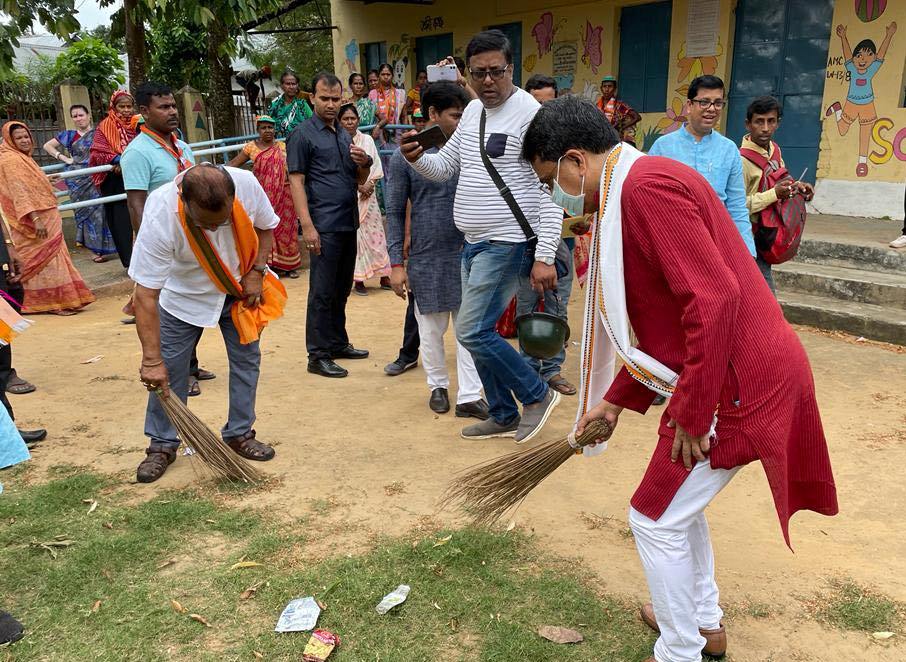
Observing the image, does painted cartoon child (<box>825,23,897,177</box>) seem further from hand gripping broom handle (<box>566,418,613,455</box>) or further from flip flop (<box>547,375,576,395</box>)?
hand gripping broom handle (<box>566,418,613,455</box>)

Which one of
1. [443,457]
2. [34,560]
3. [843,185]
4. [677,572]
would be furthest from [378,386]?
[843,185]

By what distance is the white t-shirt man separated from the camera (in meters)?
3.33

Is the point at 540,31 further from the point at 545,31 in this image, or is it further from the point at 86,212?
the point at 86,212

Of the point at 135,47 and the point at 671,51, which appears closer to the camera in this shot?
the point at 671,51

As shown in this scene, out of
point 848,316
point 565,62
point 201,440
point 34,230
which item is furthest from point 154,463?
point 565,62

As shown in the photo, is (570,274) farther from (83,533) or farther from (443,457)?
(83,533)

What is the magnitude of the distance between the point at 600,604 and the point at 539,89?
13.5 ft

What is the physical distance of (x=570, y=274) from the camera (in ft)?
16.9

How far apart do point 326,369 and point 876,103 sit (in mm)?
6571

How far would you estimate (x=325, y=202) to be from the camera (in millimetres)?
5125

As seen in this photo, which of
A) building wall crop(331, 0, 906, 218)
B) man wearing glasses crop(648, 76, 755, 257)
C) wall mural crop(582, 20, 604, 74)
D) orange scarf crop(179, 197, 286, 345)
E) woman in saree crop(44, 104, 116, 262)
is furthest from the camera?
wall mural crop(582, 20, 604, 74)

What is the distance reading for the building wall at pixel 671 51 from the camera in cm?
791

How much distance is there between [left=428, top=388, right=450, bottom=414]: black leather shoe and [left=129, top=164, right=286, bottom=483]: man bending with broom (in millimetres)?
1057

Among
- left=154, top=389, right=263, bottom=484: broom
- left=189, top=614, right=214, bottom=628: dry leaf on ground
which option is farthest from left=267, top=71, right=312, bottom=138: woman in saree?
left=189, top=614, right=214, bottom=628: dry leaf on ground
